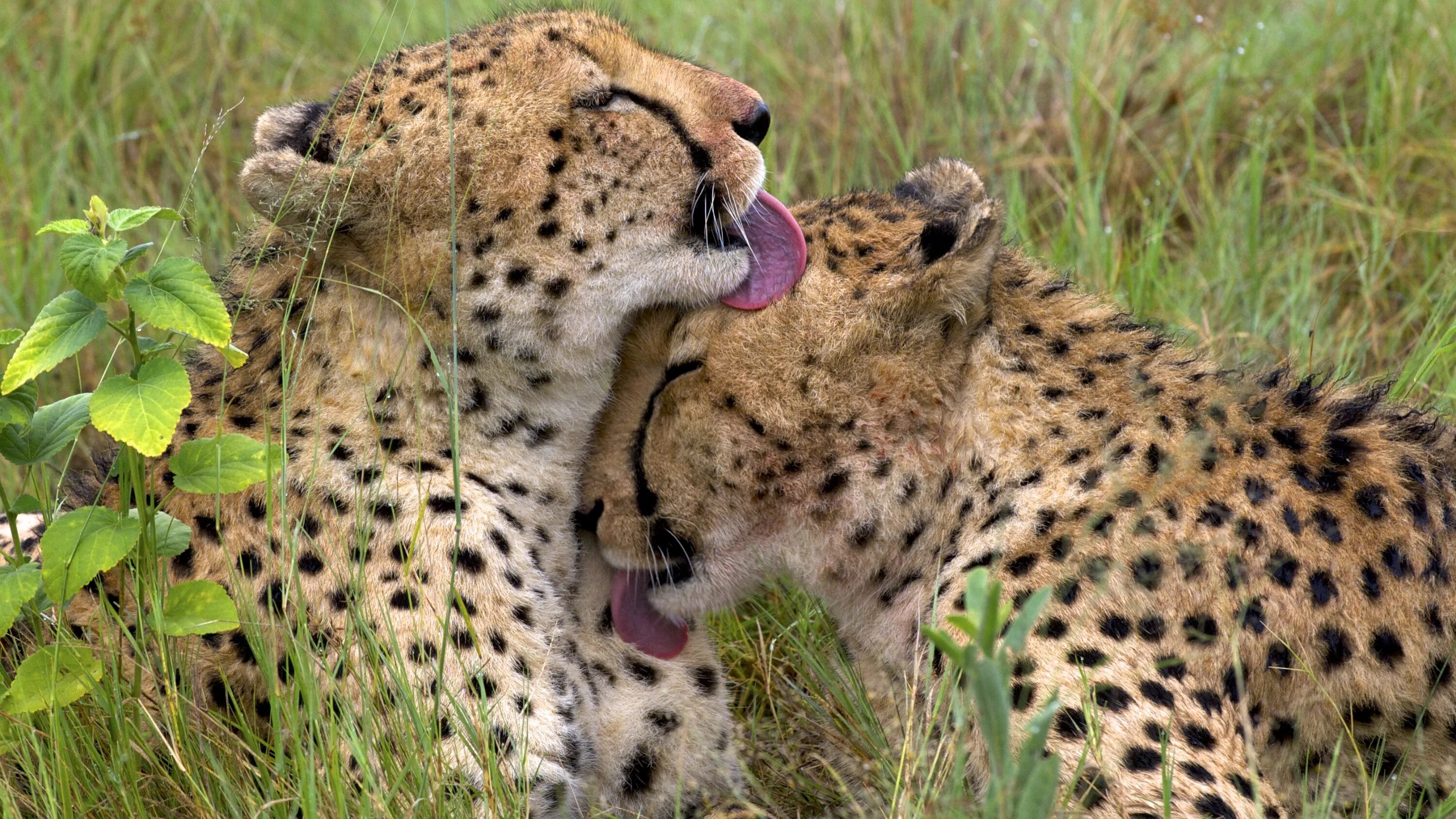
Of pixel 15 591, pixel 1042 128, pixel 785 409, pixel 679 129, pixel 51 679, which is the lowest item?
pixel 51 679

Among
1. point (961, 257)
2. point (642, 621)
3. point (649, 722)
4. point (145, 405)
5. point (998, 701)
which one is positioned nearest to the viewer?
point (998, 701)

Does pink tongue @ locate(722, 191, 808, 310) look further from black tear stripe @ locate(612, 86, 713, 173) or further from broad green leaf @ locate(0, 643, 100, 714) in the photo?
broad green leaf @ locate(0, 643, 100, 714)

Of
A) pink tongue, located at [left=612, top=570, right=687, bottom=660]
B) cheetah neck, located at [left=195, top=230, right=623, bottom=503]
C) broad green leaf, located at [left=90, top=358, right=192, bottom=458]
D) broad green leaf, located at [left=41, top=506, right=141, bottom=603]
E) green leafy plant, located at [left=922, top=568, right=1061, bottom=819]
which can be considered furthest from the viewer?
pink tongue, located at [left=612, top=570, right=687, bottom=660]

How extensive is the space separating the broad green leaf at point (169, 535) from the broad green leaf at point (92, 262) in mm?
383

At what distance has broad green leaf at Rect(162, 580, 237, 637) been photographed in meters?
2.57

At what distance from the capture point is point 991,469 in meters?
2.84

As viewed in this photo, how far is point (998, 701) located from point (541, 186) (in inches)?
57.5

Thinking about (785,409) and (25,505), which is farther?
(785,409)

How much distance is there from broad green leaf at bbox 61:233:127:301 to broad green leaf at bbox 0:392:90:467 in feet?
0.70

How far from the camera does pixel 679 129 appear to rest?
3.00 meters

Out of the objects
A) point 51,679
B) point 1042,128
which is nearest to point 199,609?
point 51,679

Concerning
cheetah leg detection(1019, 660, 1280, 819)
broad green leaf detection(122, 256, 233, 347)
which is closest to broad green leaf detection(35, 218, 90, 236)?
broad green leaf detection(122, 256, 233, 347)

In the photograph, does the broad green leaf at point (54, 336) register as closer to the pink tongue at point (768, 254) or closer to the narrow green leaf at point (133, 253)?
the narrow green leaf at point (133, 253)

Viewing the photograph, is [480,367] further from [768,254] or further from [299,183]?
[768,254]
